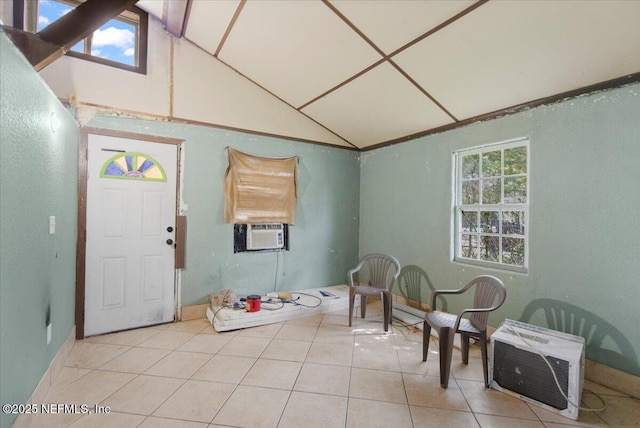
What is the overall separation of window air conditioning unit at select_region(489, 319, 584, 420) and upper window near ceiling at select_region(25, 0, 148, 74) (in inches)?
172

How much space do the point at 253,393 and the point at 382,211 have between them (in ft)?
9.79

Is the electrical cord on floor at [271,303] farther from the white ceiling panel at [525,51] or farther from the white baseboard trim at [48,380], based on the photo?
the white ceiling panel at [525,51]

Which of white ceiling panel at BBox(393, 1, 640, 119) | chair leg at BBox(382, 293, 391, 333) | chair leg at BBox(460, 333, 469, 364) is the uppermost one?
white ceiling panel at BBox(393, 1, 640, 119)

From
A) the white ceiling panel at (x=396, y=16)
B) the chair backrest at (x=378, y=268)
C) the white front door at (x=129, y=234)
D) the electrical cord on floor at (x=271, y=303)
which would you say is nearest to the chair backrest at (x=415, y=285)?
the chair backrest at (x=378, y=268)

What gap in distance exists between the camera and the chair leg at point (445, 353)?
2139mm

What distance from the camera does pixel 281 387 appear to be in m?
2.12

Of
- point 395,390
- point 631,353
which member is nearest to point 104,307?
point 395,390

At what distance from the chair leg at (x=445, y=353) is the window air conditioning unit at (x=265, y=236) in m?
2.40

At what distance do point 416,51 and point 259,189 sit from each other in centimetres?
238

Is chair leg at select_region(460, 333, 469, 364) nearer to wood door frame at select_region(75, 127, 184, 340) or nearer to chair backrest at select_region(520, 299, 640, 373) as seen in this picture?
chair backrest at select_region(520, 299, 640, 373)

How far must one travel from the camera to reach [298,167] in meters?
4.12

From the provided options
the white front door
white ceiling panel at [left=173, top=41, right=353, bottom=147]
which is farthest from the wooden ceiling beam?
the white front door

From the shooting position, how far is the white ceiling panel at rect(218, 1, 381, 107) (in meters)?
2.51

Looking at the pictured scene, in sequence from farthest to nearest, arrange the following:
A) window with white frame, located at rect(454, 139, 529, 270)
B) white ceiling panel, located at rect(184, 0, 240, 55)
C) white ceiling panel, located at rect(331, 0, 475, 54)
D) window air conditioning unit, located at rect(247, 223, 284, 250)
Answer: window air conditioning unit, located at rect(247, 223, 284, 250)
window with white frame, located at rect(454, 139, 529, 270)
white ceiling panel, located at rect(184, 0, 240, 55)
white ceiling panel, located at rect(331, 0, 475, 54)
